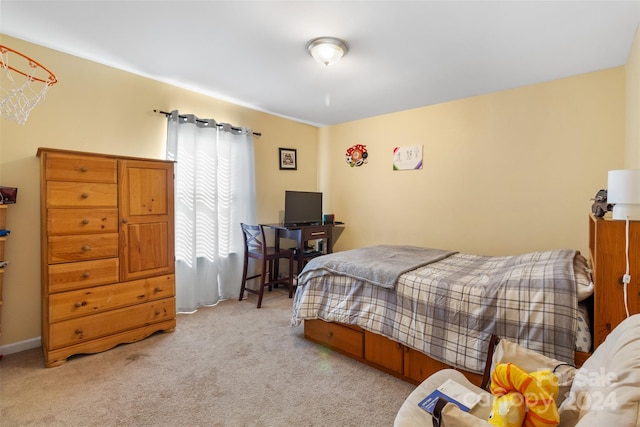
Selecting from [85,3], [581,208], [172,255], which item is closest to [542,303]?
[581,208]

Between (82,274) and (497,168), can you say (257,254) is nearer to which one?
(82,274)

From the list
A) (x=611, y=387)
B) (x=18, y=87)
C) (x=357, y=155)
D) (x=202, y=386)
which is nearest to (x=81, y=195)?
(x=18, y=87)

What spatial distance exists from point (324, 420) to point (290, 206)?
2.65 metres

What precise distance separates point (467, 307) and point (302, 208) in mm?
2664

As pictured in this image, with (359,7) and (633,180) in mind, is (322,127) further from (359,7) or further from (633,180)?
(633,180)

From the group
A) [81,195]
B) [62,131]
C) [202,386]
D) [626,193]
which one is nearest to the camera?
[626,193]

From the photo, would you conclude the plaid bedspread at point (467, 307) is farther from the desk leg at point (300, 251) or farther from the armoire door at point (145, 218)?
the armoire door at point (145, 218)

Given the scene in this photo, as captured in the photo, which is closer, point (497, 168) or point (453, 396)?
point (453, 396)

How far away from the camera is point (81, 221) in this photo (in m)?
2.29

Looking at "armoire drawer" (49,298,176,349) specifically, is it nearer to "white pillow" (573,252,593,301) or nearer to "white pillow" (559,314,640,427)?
"white pillow" (559,314,640,427)

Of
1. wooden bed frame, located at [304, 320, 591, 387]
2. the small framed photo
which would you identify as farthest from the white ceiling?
wooden bed frame, located at [304, 320, 591, 387]

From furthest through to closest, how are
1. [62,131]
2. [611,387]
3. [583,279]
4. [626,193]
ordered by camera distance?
[62,131], [583,279], [626,193], [611,387]

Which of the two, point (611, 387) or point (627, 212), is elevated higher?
point (627, 212)

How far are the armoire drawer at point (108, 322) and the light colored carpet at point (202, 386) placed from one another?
0.52ft
